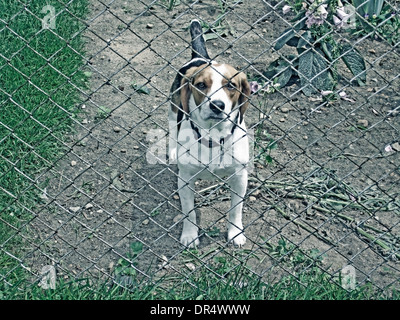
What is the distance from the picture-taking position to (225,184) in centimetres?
317

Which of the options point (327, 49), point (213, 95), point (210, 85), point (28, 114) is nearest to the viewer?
point (213, 95)

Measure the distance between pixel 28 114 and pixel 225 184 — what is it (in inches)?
65.6

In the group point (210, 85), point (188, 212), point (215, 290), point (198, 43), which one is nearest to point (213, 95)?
point (210, 85)

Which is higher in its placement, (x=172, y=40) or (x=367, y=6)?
(x=367, y=6)

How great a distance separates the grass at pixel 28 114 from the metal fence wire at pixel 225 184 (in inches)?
1.1

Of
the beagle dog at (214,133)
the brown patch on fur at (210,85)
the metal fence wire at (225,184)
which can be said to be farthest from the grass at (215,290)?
the brown patch on fur at (210,85)

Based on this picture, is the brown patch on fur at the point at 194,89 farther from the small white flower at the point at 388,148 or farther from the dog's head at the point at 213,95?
the small white flower at the point at 388,148

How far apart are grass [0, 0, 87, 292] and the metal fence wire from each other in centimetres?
3

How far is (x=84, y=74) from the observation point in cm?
479

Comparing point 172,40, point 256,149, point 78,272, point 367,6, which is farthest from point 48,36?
point 367,6

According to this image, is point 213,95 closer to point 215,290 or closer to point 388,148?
point 215,290
